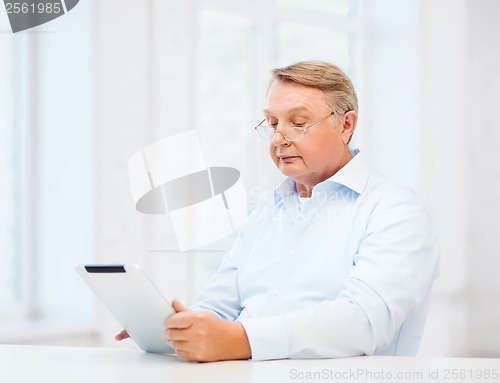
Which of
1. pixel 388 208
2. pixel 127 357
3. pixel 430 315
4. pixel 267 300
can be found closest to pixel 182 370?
pixel 127 357

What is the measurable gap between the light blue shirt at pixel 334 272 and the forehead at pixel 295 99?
7.8 inches

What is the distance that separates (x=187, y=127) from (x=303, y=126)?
141 cm

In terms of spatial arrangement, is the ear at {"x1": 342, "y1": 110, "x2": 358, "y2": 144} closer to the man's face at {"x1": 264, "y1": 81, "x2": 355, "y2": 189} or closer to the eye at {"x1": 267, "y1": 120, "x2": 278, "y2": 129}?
the man's face at {"x1": 264, "y1": 81, "x2": 355, "y2": 189}

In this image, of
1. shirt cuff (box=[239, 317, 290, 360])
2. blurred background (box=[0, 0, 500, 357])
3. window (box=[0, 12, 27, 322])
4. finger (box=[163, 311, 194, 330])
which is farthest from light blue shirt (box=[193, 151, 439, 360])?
window (box=[0, 12, 27, 322])

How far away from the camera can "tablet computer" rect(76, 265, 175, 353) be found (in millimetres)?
1496

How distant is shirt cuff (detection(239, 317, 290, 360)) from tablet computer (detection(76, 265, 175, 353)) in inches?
7.0

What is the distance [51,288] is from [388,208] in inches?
77.8

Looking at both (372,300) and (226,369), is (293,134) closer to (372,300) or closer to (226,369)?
(372,300)

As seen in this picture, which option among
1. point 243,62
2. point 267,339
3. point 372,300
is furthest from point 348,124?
point 243,62

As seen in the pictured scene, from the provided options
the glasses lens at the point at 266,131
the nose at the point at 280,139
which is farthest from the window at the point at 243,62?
the nose at the point at 280,139

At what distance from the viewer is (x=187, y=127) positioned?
11.2 ft

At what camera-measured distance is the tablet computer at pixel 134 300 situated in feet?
4.91

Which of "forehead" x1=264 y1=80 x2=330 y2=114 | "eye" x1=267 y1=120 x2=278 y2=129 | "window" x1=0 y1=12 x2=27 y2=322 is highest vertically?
"forehead" x1=264 y1=80 x2=330 y2=114

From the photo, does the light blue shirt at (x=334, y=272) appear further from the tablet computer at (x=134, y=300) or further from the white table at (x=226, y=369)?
the tablet computer at (x=134, y=300)
